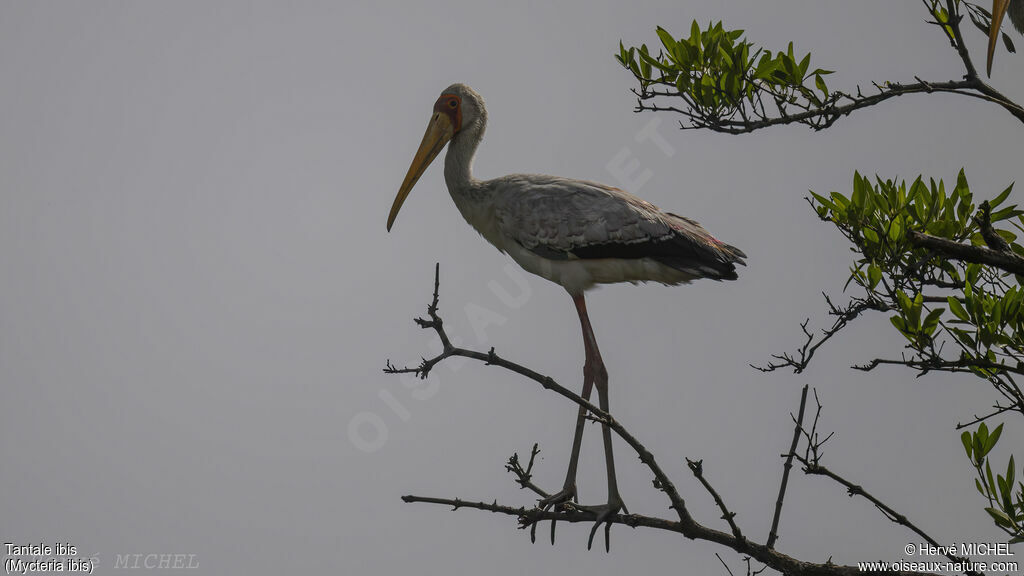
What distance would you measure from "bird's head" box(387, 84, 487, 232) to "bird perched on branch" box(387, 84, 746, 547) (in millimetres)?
539

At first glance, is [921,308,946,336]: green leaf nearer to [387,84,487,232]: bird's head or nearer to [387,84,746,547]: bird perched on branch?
[387,84,746,547]: bird perched on branch

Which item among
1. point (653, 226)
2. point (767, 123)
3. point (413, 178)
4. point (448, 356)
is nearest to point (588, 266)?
point (653, 226)

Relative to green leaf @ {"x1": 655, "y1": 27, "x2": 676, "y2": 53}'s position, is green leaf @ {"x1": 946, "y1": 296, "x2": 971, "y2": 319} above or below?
below

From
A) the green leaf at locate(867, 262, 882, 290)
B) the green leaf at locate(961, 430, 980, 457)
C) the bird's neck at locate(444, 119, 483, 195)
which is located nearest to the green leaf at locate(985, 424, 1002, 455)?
the green leaf at locate(961, 430, 980, 457)

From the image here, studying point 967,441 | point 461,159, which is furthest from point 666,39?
point 461,159

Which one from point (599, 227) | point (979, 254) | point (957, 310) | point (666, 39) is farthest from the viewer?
point (599, 227)

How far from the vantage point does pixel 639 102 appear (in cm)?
618

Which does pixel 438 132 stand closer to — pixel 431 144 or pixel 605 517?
pixel 431 144

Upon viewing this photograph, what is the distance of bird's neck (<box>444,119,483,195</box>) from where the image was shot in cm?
895

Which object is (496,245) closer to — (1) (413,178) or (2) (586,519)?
(1) (413,178)

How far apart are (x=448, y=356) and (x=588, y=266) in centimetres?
326

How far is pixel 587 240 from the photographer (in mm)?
7930

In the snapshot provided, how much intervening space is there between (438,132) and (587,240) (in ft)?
6.80

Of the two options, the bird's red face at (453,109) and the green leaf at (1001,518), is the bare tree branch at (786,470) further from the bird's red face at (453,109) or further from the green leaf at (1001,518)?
the bird's red face at (453,109)
